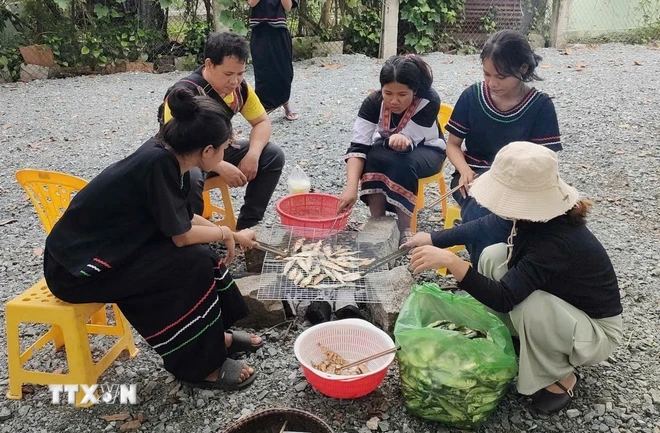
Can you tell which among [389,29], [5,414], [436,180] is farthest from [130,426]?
[389,29]

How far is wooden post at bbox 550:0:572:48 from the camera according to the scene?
1123 cm

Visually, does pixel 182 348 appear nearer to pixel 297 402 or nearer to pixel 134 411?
pixel 134 411

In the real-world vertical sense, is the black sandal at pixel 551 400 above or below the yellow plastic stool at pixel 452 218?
below

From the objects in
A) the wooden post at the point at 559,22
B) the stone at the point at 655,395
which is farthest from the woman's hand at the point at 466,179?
the wooden post at the point at 559,22

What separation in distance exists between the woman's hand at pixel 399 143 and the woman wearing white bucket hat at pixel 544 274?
1.27 metres

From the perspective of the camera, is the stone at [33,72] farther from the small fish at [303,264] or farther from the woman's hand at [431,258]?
the woman's hand at [431,258]

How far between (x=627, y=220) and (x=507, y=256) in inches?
95.4

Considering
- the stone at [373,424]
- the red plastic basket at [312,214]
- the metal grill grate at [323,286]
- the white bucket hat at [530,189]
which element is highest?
the white bucket hat at [530,189]

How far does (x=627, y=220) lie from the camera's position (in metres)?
4.54

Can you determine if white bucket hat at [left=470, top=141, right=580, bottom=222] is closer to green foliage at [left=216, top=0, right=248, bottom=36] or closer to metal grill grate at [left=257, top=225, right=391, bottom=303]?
metal grill grate at [left=257, top=225, right=391, bottom=303]

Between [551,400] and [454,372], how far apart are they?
602mm

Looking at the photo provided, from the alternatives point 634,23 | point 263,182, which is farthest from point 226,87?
point 634,23

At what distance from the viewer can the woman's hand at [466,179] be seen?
358cm

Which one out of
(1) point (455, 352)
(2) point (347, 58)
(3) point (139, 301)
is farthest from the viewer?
(2) point (347, 58)
